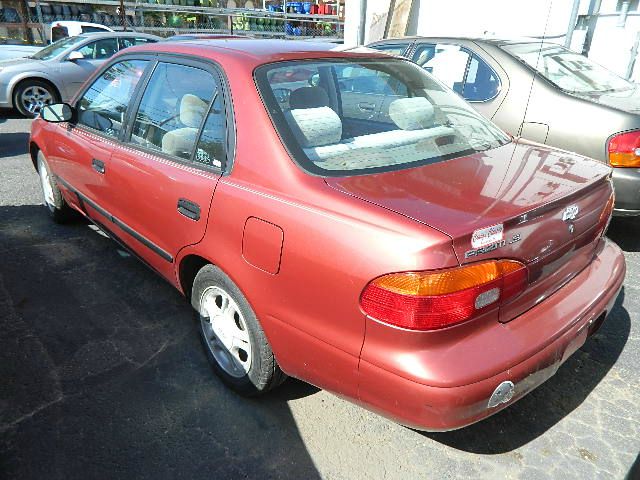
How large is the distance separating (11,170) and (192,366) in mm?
4846

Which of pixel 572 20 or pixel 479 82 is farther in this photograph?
pixel 572 20

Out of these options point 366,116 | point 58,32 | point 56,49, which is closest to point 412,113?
point 366,116

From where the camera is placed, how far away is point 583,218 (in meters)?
2.01

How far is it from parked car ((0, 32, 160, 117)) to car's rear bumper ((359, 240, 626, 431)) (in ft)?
31.0

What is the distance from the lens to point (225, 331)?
2.45m

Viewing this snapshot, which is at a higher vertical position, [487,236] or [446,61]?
[446,61]

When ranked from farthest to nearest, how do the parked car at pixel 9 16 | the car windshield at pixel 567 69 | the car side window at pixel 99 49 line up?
the parked car at pixel 9 16, the car side window at pixel 99 49, the car windshield at pixel 567 69

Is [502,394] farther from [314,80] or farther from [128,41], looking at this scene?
[128,41]

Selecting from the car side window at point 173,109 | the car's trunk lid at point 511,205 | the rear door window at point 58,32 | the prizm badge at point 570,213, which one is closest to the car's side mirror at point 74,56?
the rear door window at point 58,32

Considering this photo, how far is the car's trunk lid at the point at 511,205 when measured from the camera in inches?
64.5

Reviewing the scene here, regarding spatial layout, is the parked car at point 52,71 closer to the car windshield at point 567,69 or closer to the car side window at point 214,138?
the car windshield at point 567,69

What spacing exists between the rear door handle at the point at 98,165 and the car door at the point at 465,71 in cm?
261

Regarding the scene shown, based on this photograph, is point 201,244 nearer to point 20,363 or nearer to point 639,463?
point 20,363

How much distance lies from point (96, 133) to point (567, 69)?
387 centimetres
